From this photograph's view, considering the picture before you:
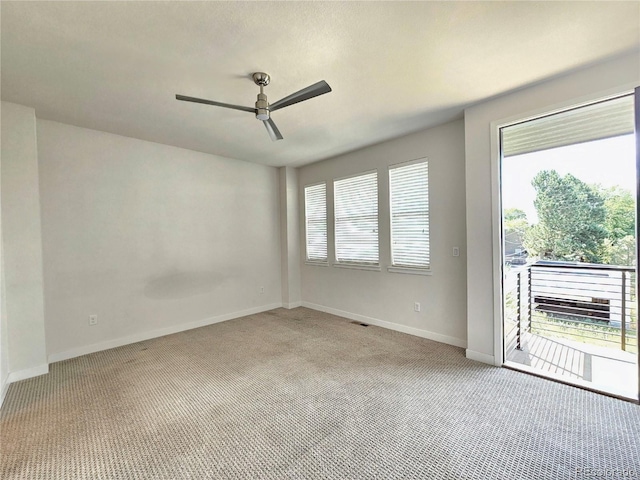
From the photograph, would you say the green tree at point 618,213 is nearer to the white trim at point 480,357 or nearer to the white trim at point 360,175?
the white trim at point 480,357

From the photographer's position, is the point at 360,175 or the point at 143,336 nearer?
the point at 143,336

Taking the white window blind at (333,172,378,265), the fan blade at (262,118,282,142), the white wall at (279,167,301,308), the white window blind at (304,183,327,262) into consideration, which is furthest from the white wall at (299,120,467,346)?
the fan blade at (262,118,282,142)

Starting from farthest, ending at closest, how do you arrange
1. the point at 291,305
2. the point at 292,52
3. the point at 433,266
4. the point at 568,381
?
1. the point at 291,305
2. the point at 433,266
3. the point at 568,381
4. the point at 292,52

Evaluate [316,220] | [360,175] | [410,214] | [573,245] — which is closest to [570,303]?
[573,245]

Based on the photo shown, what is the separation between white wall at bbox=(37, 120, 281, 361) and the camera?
3.17 meters

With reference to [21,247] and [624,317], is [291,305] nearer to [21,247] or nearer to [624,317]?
[21,247]

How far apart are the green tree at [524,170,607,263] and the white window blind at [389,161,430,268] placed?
1.11 metres

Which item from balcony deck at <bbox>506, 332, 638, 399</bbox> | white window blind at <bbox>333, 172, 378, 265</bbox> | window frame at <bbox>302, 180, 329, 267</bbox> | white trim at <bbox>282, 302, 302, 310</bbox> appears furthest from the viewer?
white trim at <bbox>282, 302, 302, 310</bbox>

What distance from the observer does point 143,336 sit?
147 inches

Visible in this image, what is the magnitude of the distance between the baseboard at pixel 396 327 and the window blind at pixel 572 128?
218cm

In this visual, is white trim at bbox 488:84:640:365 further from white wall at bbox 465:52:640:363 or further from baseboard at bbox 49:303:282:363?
baseboard at bbox 49:303:282:363

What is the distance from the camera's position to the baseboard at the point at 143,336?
3.19 meters

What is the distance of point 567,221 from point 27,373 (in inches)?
224

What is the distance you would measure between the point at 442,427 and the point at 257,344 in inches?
90.4
